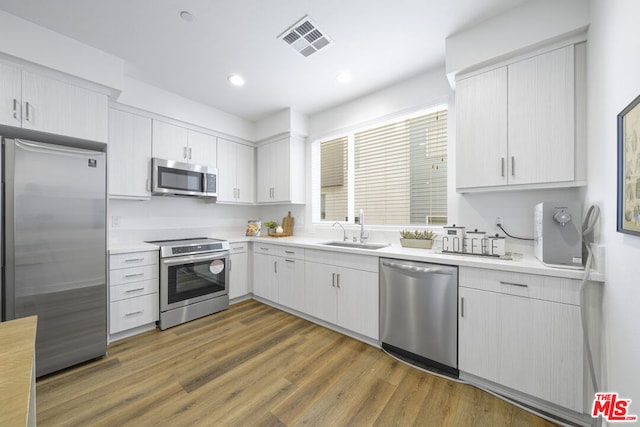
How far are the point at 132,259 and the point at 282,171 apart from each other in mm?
2100

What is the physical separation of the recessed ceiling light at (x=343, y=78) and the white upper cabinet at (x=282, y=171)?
1.12 metres

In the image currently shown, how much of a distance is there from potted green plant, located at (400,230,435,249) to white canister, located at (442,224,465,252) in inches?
9.6

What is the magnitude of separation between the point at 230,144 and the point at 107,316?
2555mm

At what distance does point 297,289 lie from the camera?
9.60 ft

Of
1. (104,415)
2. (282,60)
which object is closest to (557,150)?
(282,60)

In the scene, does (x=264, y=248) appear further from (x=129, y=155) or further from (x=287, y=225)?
(x=129, y=155)

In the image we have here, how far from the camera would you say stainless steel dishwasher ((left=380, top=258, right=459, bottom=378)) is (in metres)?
1.86

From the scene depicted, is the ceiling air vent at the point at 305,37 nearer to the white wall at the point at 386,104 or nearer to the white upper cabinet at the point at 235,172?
the white wall at the point at 386,104

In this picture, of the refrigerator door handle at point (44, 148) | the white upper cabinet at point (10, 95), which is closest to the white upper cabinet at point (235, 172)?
the refrigerator door handle at point (44, 148)

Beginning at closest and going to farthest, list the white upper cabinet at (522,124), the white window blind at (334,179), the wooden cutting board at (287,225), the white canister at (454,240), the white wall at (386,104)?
1. the white upper cabinet at (522,124)
2. the white canister at (454,240)
3. the white wall at (386,104)
4. the white window blind at (334,179)
5. the wooden cutting board at (287,225)

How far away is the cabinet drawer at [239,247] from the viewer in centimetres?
338

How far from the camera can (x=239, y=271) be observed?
3.44 metres

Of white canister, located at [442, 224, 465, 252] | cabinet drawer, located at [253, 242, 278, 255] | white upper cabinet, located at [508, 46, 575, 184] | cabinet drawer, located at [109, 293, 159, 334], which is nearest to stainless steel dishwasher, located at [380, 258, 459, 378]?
white canister, located at [442, 224, 465, 252]

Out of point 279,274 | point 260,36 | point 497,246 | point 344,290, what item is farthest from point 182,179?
point 497,246
